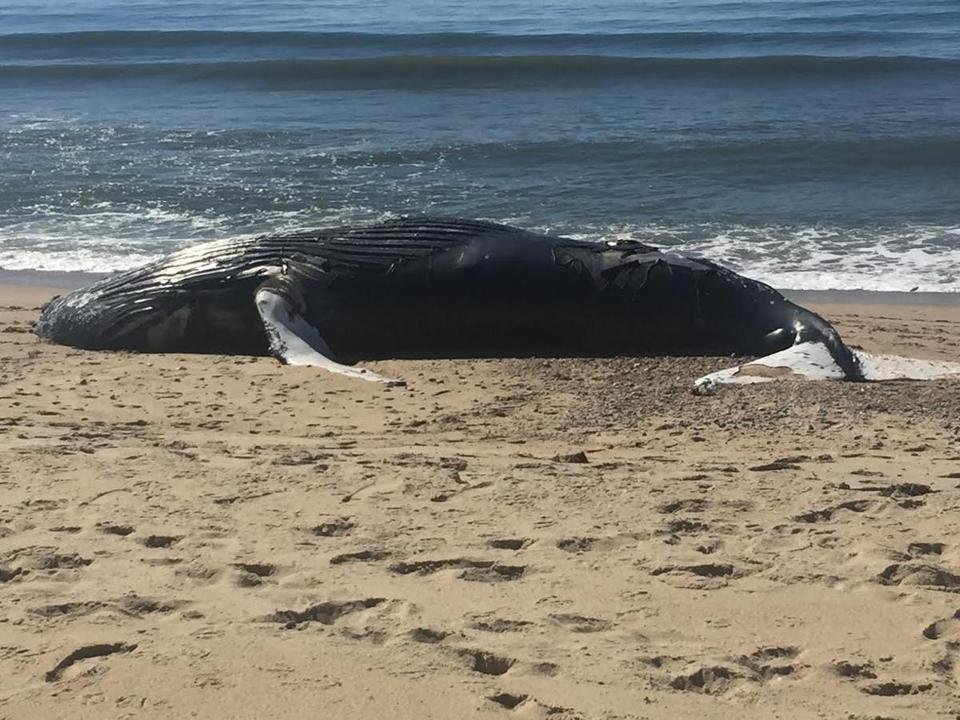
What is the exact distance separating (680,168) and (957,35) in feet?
50.0

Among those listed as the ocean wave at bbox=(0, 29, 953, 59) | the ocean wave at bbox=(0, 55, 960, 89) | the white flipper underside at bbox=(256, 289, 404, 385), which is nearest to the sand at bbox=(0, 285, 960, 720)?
the white flipper underside at bbox=(256, 289, 404, 385)

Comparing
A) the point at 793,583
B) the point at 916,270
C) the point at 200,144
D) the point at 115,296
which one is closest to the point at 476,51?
the point at 200,144

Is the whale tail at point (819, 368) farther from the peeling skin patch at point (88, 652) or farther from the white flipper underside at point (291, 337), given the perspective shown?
the peeling skin patch at point (88, 652)

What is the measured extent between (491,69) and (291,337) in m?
20.1

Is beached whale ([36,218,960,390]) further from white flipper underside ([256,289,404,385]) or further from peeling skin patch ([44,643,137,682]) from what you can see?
peeling skin patch ([44,643,137,682])

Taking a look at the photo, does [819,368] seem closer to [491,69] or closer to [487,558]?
[487,558]

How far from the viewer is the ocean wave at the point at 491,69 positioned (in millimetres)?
26719

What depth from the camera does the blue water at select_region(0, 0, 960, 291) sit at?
1488cm

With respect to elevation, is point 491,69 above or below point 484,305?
above

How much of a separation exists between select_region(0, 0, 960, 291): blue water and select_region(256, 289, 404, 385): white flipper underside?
479 cm

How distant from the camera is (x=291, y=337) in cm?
885

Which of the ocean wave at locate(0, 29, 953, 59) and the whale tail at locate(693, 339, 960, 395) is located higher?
the ocean wave at locate(0, 29, 953, 59)

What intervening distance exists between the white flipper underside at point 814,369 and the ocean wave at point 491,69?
18.9 metres

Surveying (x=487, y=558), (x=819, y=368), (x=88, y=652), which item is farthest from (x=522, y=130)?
(x=88, y=652)
